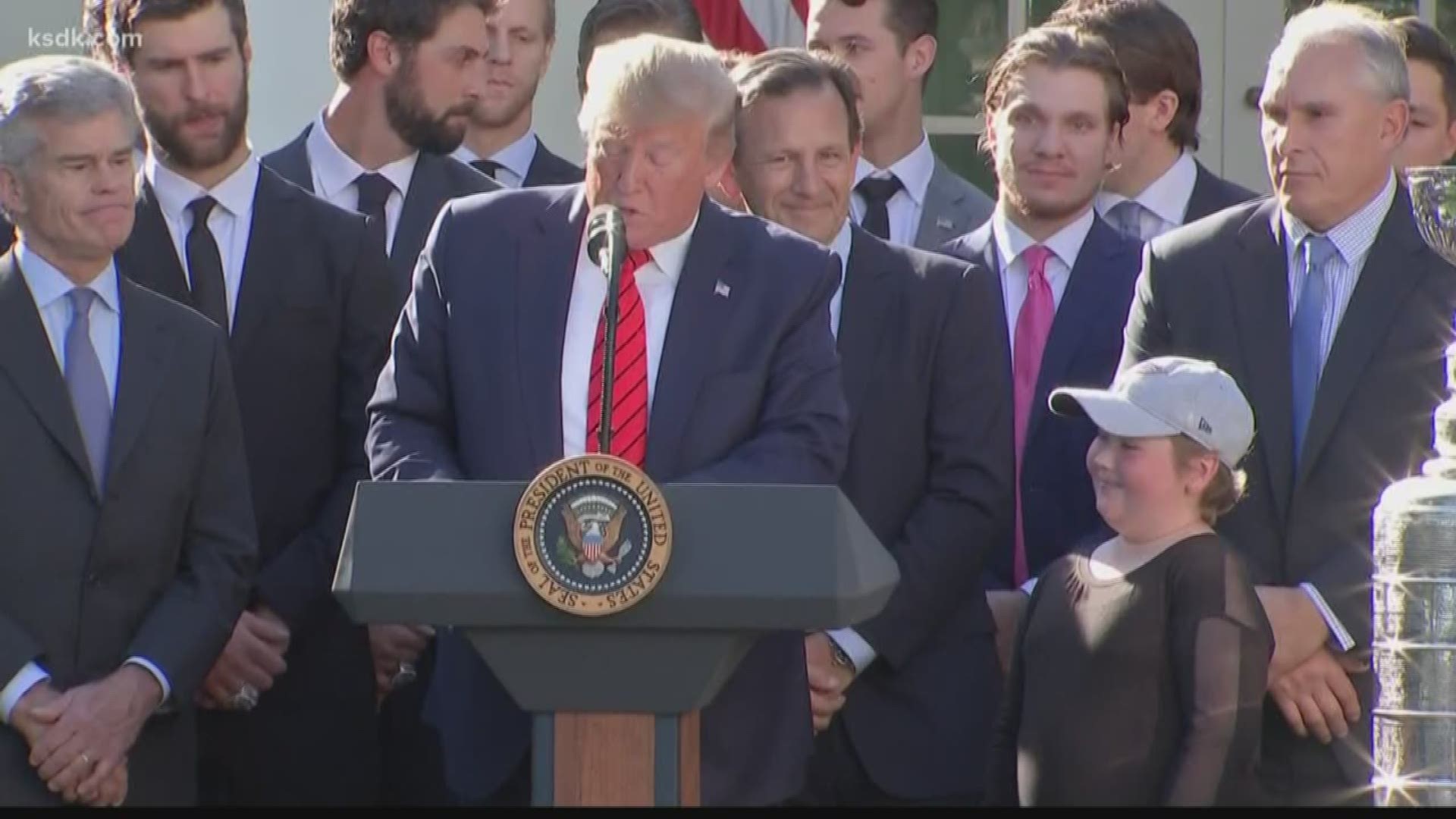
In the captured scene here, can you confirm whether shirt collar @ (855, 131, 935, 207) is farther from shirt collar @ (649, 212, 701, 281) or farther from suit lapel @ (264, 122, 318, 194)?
shirt collar @ (649, 212, 701, 281)

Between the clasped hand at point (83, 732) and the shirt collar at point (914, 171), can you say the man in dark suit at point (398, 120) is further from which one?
the clasped hand at point (83, 732)

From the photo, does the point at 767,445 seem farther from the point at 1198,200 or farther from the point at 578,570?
the point at 1198,200

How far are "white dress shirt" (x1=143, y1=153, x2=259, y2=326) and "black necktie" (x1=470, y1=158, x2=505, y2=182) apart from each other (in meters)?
1.34

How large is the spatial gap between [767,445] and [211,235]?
1.49 meters

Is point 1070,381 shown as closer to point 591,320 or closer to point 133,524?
point 591,320

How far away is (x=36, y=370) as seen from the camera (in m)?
4.68

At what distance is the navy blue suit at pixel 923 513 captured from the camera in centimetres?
506

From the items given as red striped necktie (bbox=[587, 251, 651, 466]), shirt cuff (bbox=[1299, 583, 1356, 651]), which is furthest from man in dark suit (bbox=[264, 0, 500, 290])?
shirt cuff (bbox=[1299, 583, 1356, 651])

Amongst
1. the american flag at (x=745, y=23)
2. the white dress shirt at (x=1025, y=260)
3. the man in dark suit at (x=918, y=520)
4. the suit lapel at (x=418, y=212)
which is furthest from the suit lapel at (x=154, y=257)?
the american flag at (x=745, y=23)

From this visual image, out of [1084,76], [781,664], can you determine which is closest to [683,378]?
Result: [781,664]

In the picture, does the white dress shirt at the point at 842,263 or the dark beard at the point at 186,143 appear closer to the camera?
the white dress shirt at the point at 842,263

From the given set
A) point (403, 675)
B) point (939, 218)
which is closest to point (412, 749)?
point (403, 675)

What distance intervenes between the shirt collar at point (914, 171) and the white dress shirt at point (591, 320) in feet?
6.33

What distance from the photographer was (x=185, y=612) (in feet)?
15.6
